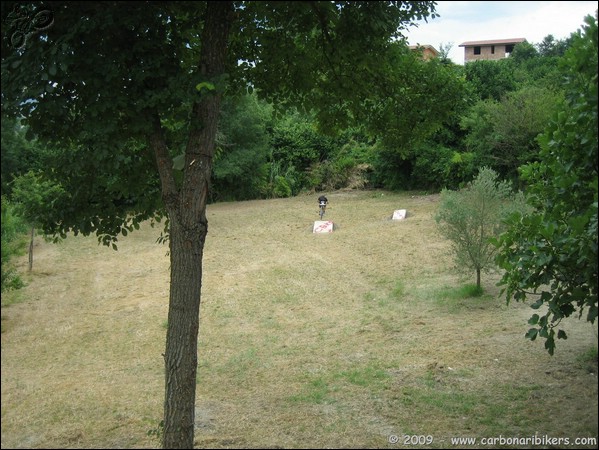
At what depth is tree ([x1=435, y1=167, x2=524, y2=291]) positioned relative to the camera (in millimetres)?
10742

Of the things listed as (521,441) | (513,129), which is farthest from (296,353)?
(513,129)

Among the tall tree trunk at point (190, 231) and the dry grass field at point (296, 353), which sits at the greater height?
the tall tree trunk at point (190, 231)

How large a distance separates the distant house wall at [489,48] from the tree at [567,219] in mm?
43803

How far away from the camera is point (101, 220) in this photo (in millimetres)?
6137

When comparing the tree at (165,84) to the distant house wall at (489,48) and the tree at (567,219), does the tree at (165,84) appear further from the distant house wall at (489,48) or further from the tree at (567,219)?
the distant house wall at (489,48)

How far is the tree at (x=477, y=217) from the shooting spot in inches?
423

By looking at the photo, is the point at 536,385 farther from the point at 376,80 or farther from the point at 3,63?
the point at 3,63

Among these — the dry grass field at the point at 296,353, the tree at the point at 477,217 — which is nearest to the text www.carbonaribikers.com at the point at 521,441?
the dry grass field at the point at 296,353

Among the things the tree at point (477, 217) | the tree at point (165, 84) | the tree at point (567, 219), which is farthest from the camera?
the tree at point (477, 217)

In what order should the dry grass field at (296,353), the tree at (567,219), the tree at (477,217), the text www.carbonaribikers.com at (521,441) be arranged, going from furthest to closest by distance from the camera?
the tree at (477,217) < the dry grass field at (296,353) < the text www.carbonaribikers.com at (521,441) < the tree at (567,219)

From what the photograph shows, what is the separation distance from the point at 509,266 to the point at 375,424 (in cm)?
200

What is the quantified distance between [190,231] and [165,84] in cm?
117

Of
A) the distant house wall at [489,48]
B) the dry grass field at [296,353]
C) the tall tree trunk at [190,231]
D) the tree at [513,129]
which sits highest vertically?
the distant house wall at [489,48]

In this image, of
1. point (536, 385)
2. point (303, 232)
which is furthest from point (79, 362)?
point (303, 232)
